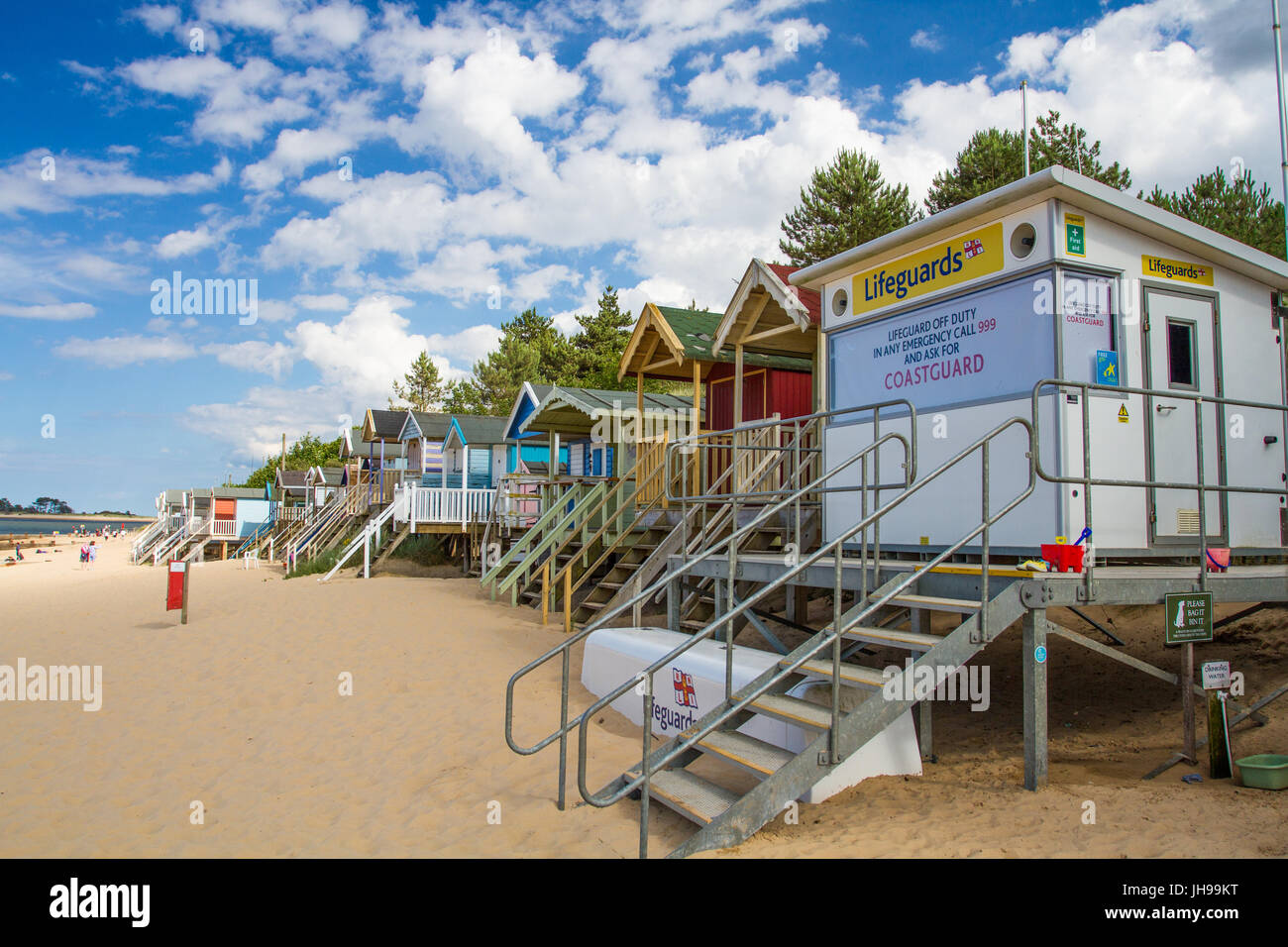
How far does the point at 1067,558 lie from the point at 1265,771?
1.61 metres

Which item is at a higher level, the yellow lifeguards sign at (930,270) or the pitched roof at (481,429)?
the pitched roof at (481,429)

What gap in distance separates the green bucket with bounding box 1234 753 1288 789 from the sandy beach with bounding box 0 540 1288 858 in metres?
0.08

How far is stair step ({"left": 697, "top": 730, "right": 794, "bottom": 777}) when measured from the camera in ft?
15.8

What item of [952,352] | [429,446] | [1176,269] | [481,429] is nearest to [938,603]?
[952,352]

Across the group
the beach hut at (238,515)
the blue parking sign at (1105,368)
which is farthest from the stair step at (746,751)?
the beach hut at (238,515)

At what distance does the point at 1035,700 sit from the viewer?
5105 mm

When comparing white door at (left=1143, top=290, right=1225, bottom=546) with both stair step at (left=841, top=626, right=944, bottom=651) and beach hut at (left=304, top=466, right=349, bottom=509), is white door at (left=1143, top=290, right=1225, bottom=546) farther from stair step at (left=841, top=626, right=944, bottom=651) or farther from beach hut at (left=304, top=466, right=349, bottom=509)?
beach hut at (left=304, top=466, right=349, bottom=509)

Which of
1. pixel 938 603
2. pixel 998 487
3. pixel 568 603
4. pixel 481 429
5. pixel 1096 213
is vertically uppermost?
pixel 481 429

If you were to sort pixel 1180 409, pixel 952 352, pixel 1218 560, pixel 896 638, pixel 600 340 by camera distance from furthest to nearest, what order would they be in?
pixel 600 340 < pixel 952 352 < pixel 1180 409 < pixel 1218 560 < pixel 896 638

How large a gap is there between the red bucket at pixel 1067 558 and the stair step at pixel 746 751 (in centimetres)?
211

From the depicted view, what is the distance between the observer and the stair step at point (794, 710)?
4.84 meters

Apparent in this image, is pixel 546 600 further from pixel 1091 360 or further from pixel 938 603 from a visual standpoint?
pixel 1091 360

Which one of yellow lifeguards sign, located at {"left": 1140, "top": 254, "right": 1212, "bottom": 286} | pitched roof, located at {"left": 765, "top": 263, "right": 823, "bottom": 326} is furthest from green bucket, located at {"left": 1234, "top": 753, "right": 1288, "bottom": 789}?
pitched roof, located at {"left": 765, "top": 263, "right": 823, "bottom": 326}

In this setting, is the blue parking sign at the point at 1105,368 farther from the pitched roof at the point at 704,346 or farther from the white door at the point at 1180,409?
the pitched roof at the point at 704,346
